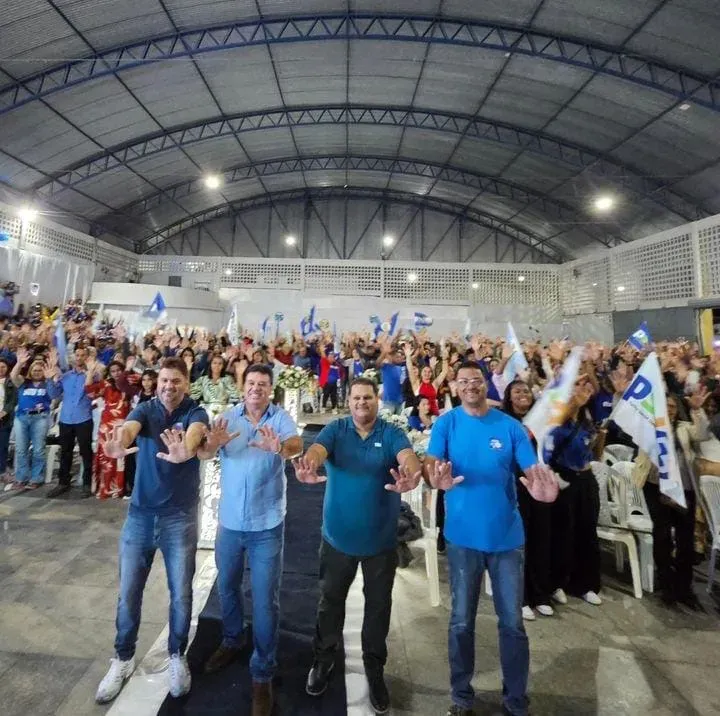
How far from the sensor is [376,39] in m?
9.28

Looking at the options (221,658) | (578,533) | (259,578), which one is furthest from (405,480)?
(578,533)

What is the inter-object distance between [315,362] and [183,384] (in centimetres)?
738

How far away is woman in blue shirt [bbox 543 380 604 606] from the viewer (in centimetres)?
279

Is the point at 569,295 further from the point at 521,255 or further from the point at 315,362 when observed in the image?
the point at 315,362

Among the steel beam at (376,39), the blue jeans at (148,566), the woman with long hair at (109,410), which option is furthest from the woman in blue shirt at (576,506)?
the steel beam at (376,39)

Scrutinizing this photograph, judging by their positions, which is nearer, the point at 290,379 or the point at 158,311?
the point at 290,379

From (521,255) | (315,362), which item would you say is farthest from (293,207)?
(315,362)

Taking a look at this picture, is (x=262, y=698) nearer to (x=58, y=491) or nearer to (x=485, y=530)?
(x=485, y=530)

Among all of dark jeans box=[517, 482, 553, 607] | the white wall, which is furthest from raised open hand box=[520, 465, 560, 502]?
the white wall

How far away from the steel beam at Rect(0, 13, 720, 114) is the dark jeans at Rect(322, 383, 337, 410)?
25.6 feet

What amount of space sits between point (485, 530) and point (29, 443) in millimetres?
5257

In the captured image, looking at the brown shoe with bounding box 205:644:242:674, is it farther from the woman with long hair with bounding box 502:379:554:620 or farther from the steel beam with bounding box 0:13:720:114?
the steel beam with bounding box 0:13:720:114

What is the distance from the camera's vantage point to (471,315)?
59.6ft

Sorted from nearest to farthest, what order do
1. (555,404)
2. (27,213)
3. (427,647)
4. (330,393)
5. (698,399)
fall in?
(555,404)
(427,647)
(698,399)
(330,393)
(27,213)
